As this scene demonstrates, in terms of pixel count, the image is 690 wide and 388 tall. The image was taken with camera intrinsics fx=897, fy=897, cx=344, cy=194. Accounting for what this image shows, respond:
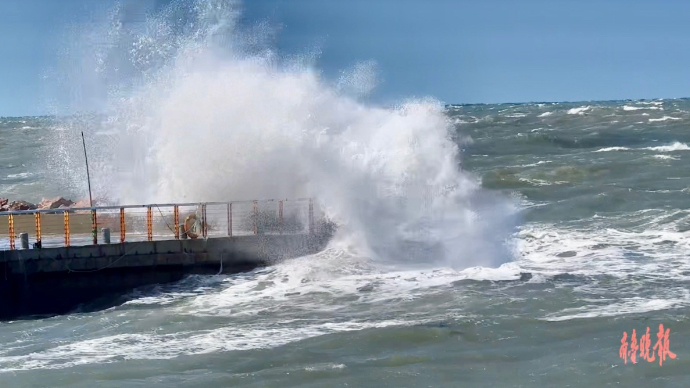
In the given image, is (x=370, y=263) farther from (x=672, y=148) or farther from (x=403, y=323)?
(x=672, y=148)

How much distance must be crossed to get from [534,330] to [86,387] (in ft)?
19.2

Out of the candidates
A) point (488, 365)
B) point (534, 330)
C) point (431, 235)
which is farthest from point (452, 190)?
point (488, 365)

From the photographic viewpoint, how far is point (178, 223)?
18.0 meters

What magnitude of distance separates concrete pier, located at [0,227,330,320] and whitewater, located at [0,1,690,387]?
1.51ft

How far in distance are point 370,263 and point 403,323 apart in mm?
4971

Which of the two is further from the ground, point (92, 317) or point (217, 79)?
point (217, 79)

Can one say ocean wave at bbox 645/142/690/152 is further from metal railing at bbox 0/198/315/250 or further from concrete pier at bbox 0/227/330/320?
concrete pier at bbox 0/227/330/320

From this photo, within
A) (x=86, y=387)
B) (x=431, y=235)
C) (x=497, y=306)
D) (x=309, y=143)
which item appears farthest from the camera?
(x=309, y=143)

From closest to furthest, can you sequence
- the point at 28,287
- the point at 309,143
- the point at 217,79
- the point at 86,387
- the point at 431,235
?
the point at 86,387 < the point at 28,287 < the point at 431,235 < the point at 309,143 < the point at 217,79

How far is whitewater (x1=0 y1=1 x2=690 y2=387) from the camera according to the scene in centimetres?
1094

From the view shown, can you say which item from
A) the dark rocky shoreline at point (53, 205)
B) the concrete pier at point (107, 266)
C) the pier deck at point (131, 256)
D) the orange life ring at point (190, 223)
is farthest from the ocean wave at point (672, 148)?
the orange life ring at point (190, 223)

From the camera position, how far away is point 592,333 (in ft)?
38.9

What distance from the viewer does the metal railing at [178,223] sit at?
58.2 feet

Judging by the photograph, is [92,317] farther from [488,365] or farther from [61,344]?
[488,365]
